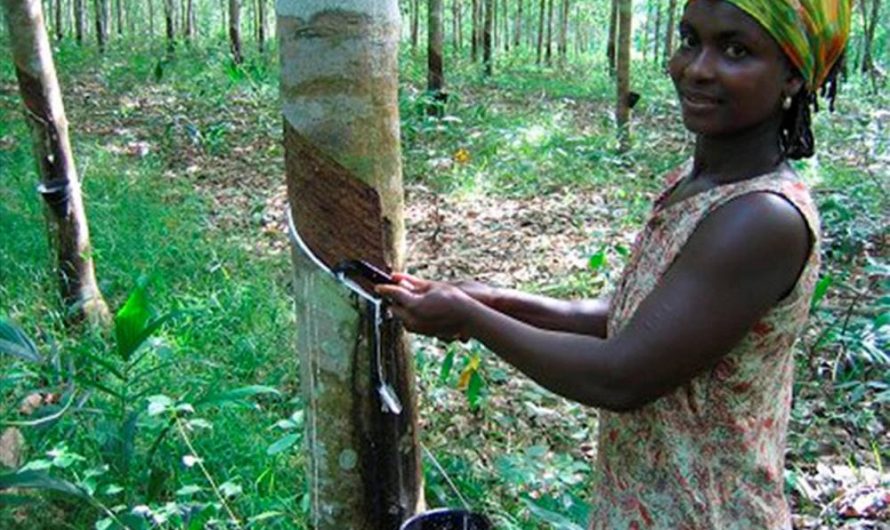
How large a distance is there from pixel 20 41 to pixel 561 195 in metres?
3.96

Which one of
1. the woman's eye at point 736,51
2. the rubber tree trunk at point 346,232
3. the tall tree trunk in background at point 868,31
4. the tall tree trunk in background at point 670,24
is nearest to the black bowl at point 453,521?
the rubber tree trunk at point 346,232

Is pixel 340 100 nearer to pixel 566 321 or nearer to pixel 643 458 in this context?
pixel 566 321

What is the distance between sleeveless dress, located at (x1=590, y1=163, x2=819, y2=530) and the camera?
125cm

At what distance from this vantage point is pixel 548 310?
168cm

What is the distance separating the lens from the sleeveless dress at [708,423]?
1249 millimetres

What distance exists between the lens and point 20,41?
3707 mm

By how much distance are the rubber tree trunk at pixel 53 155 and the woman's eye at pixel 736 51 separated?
3.35 metres

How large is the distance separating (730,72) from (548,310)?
645 mm

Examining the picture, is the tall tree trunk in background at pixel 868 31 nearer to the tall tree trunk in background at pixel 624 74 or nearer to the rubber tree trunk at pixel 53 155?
the tall tree trunk in background at pixel 624 74

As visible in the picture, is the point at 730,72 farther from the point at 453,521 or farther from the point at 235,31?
the point at 235,31

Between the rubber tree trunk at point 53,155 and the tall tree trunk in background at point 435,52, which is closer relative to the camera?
the rubber tree trunk at point 53,155

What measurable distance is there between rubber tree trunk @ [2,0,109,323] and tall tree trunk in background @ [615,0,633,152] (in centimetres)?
540

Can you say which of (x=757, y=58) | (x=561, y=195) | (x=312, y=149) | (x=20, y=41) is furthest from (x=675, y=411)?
(x=561, y=195)

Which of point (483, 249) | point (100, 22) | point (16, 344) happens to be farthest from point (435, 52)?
point (100, 22)
